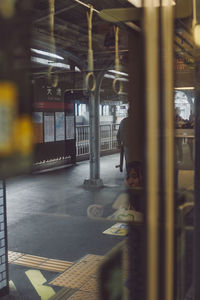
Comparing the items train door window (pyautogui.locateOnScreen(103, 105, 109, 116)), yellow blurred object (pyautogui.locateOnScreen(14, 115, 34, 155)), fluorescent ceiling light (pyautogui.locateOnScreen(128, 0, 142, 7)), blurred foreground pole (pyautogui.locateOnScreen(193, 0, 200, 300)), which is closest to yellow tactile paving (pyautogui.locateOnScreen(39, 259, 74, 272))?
blurred foreground pole (pyautogui.locateOnScreen(193, 0, 200, 300))

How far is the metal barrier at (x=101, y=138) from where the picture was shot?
12625mm

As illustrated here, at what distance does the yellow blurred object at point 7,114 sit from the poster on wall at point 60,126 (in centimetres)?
1061

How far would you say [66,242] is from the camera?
188 inches

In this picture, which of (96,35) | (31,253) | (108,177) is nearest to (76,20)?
(96,35)

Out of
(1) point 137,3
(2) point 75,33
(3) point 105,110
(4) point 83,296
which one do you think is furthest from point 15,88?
(3) point 105,110

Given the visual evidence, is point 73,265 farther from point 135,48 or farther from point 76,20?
point 76,20

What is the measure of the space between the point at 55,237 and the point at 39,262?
2.86 ft

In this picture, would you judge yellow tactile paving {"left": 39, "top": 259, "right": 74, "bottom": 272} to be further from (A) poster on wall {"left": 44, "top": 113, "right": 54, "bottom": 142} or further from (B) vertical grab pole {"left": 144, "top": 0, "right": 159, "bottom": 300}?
(A) poster on wall {"left": 44, "top": 113, "right": 54, "bottom": 142}

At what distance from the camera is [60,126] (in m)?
11.5

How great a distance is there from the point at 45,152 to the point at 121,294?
9510mm

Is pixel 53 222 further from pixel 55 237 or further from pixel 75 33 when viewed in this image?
pixel 75 33

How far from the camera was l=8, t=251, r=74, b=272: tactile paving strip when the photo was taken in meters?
3.95

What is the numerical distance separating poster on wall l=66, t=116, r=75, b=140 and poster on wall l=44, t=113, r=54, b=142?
0.85m

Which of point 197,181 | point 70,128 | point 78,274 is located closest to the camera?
point 197,181
